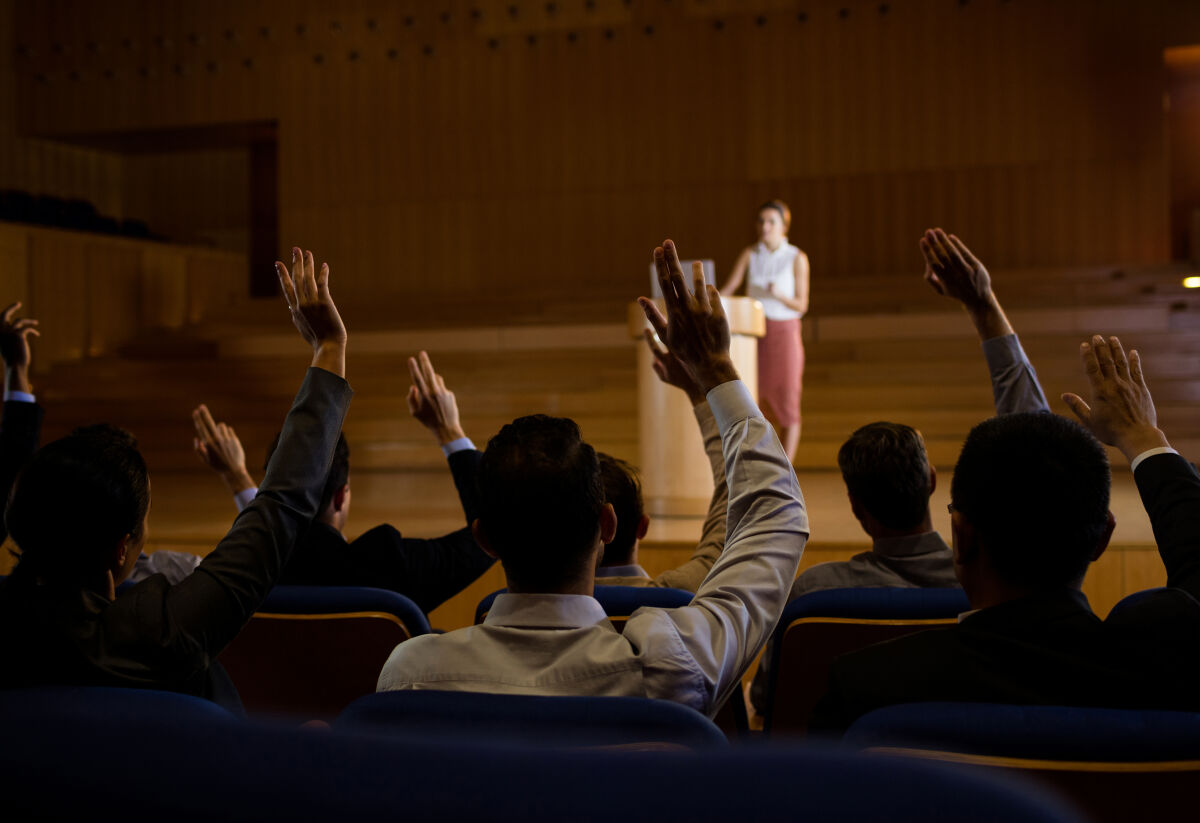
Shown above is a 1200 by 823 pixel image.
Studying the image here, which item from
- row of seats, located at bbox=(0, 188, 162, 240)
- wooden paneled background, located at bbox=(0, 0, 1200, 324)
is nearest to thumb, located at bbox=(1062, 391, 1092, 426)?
wooden paneled background, located at bbox=(0, 0, 1200, 324)

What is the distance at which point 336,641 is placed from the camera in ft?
5.89

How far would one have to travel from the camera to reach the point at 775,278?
217 inches

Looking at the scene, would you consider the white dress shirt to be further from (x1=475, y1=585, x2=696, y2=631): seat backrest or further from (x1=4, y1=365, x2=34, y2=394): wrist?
(x1=4, y1=365, x2=34, y2=394): wrist

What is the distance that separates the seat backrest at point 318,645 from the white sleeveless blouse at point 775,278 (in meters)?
3.96

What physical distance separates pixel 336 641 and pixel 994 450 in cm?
111

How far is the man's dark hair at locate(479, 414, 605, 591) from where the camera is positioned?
1.18 metres

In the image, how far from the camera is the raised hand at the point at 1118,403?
1.51 metres

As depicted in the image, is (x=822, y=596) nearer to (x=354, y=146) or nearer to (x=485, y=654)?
(x=485, y=654)

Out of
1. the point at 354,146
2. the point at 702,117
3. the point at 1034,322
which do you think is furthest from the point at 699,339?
the point at 354,146

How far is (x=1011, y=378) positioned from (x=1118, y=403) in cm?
53

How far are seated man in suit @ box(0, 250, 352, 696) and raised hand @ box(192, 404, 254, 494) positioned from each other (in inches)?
34.7

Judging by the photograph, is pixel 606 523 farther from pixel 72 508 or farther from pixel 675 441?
pixel 675 441

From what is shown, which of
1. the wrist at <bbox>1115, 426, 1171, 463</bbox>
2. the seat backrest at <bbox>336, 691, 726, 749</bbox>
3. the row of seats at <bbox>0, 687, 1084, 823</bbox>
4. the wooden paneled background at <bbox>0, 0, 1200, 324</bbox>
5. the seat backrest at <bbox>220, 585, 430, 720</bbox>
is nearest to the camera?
the row of seats at <bbox>0, 687, 1084, 823</bbox>

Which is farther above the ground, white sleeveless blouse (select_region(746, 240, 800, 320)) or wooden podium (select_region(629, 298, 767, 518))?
white sleeveless blouse (select_region(746, 240, 800, 320))
